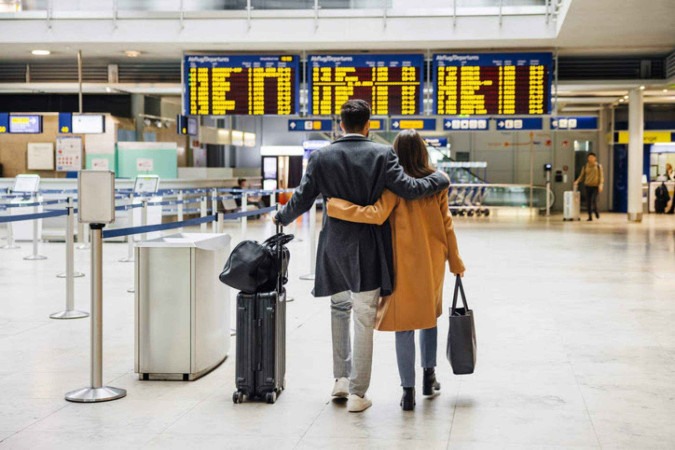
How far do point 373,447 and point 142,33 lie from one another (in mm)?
13340

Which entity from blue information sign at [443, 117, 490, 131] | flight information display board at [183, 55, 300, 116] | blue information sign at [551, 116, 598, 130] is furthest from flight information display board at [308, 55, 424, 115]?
blue information sign at [551, 116, 598, 130]

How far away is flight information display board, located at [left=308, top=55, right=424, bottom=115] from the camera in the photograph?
16.5m

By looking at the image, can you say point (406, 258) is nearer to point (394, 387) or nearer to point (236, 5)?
point (394, 387)

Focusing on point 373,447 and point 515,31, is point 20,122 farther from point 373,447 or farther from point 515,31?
point 373,447

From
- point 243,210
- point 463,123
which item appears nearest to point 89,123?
point 243,210

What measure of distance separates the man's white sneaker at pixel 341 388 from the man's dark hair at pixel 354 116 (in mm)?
1348

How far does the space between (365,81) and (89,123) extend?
6.25 meters

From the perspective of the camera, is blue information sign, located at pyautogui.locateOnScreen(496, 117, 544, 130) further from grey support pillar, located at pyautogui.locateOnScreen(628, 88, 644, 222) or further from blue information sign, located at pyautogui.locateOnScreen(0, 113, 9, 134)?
blue information sign, located at pyautogui.locateOnScreen(0, 113, 9, 134)

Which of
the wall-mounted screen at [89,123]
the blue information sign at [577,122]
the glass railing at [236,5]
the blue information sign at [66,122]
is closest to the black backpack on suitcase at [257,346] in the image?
the glass railing at [236,5]

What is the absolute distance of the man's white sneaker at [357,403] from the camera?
4887 mm

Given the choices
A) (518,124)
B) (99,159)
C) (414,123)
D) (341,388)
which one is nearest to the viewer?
(341,388)

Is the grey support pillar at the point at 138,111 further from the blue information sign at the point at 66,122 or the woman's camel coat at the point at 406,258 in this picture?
the woman's camel coat at the point at 406,258

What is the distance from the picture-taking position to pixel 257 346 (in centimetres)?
512

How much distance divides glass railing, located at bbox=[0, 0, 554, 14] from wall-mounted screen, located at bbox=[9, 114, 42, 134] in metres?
4.93
